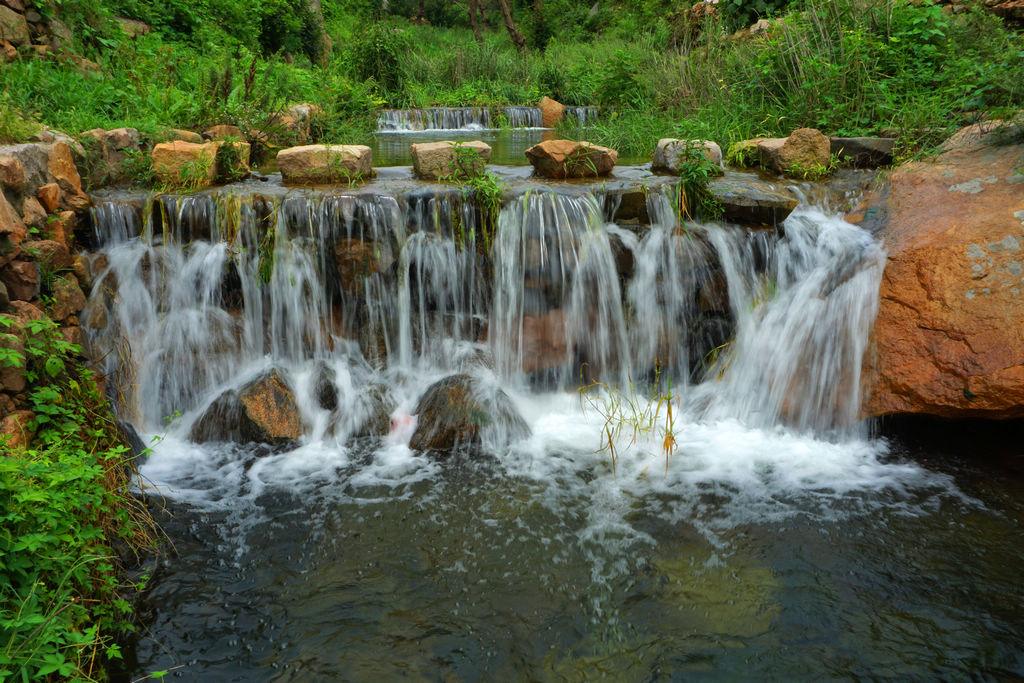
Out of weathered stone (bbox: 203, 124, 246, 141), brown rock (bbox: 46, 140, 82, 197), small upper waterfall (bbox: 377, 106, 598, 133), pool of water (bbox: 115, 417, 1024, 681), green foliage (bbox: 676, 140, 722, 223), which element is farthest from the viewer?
small upper waterfall (bbox: 377, 106, 598, 133)

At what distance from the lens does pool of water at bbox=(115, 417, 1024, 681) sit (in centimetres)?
275

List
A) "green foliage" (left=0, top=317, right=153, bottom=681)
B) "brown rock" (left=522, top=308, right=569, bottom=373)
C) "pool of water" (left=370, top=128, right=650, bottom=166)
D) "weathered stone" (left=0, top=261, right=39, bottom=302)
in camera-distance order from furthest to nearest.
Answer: "pool of water" (left=370, top=128, right=650, bottom=166) < "brown rock" (left=522, top=308, right=569, bottom=373) < "weathered stone" (left=0, top=261, right=39, bottom=302) < "green foliage" (left=0, top=317, right=153, bottom=681)

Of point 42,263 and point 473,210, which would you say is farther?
point 473,210

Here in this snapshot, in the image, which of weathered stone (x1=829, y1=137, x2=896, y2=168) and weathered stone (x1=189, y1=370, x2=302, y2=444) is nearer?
weathered stone (x1=189, y1=370, x2=302, y2=444)

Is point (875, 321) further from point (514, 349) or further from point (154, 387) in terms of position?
point (154, 387)

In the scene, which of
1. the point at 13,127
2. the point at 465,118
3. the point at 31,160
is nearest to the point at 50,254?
the point at 31,160

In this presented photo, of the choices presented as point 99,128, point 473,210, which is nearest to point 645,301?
point 473,210

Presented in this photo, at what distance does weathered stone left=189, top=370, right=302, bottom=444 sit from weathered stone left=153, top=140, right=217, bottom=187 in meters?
2.00

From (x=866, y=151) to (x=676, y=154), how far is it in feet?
5.44

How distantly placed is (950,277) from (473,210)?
Answer: 10.7ft

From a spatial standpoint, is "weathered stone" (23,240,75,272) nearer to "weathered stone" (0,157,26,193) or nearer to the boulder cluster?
the boulder cluster

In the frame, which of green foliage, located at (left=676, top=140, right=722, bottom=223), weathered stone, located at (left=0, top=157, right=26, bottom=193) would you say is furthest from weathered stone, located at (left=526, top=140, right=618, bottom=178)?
weathered stone, located at (left=0, top=157, right=26, bottom=193)

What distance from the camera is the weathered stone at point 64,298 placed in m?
4.01

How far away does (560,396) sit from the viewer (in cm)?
507
